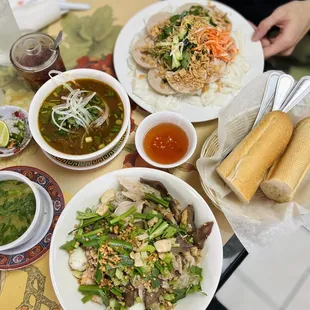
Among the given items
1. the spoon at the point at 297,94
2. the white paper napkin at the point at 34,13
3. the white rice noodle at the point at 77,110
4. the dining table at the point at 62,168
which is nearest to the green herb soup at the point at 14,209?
the dining table at the point at 62,168

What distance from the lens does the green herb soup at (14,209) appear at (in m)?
1.28

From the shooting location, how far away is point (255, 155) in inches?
52.7

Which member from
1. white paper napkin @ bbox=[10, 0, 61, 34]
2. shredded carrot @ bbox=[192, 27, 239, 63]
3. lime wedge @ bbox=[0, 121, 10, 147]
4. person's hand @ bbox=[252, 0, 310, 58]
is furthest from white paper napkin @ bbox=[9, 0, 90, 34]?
person's hand @ bbox=[252, 0, 310, 58]

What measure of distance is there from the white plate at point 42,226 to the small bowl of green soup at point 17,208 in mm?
33

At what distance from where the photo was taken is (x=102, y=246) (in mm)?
1177

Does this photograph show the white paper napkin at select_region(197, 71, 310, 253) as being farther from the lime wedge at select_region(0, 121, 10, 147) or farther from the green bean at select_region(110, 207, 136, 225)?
the lime wedge at select_region(0, 121, 10, 147)

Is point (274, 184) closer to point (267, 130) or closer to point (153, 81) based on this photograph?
point (267, 130)

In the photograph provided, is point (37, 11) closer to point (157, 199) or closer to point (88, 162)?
point (88, 162)

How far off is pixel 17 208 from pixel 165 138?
58 centimetres

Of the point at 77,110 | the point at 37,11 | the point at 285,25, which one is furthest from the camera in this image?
the point at 285,25

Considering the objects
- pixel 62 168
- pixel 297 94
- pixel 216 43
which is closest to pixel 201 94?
pixel 216 43

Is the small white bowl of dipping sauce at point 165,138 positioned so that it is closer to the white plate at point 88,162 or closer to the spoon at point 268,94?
the white plate at point 88,162

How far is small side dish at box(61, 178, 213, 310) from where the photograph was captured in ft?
3.81

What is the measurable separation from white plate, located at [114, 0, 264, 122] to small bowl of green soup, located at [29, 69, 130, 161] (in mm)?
140
